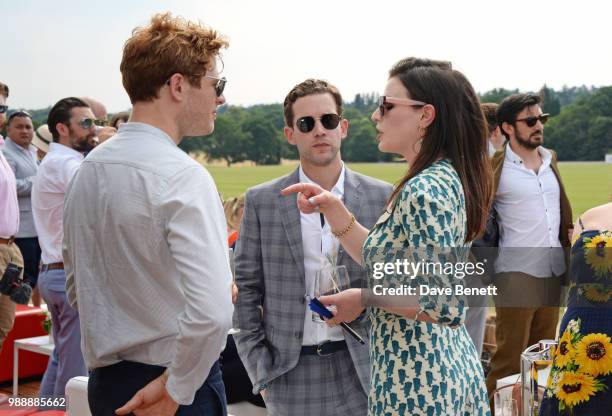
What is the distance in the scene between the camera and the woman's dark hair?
1841mm

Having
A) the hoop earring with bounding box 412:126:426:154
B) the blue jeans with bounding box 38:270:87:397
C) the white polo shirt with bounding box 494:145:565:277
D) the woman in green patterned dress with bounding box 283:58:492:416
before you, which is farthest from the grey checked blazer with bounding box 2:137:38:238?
the hoop earring with bounding box 412:126:426:154

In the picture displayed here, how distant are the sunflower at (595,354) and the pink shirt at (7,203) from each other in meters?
3.69

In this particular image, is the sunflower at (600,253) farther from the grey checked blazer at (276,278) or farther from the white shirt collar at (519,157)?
the white shirt collar at (519,157)

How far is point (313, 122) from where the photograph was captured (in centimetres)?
287

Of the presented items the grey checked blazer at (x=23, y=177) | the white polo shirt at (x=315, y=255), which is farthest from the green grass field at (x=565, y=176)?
the grey checked blazer at (x=23, y=177)

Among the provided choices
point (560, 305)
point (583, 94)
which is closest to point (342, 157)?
point (560, 305)

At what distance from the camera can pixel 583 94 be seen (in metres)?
5.32

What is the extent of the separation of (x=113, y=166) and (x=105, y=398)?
0.55 m

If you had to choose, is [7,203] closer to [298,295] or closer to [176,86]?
[298,295]

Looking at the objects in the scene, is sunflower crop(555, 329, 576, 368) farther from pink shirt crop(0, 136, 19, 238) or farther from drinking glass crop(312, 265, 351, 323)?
pink shirt crop(0, 136, 19, 238)

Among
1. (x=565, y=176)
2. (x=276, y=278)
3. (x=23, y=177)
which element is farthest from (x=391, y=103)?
(x=23, y=177)

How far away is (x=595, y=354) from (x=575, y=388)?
102 millimetres

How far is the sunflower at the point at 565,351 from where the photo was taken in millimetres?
1944

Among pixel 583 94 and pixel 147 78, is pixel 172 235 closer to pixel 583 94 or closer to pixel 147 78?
pixel 147 78
